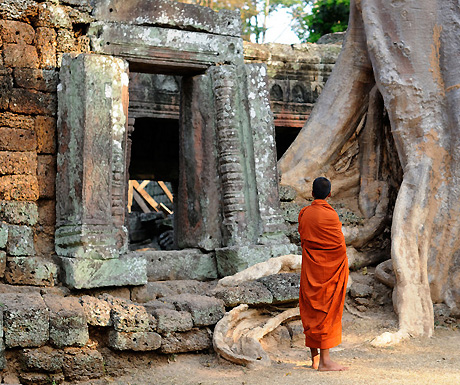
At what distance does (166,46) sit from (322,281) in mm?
2519

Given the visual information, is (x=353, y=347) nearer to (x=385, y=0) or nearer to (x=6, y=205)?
(x=6, y=205)

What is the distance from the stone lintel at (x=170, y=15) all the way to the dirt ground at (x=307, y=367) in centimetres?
270

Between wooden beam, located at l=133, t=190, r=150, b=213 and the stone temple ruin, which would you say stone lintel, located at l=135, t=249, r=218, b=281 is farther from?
wooden beam, located at l=133, t=190, r=150, b=213

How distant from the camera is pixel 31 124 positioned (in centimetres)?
526

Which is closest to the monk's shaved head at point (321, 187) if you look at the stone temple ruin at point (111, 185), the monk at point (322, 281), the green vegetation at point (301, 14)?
the monk at point (322, 281)

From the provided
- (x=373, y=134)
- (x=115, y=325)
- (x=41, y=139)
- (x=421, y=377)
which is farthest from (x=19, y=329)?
(x=373, y=134)

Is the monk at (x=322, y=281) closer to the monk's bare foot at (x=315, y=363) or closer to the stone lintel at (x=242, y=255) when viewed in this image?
the monk's bare foot at (x=315, y=363)

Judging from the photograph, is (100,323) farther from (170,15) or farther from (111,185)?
(170,15)

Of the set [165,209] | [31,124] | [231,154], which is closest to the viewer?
[31,124]

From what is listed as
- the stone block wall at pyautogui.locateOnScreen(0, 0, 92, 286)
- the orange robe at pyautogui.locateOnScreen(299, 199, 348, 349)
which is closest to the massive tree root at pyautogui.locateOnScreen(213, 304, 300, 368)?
the orange robe at pyautogui.locateOnScreen(299, 199, 348, 349)

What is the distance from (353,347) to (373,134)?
2752 mm

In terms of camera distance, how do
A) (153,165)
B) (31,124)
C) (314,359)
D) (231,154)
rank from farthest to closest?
1. (153,165)
2. (231,154)
3. (31,124)
4. (314,359)

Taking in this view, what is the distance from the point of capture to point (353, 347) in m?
5.11

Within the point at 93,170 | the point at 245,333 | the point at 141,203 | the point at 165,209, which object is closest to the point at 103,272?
the point at 93,170
